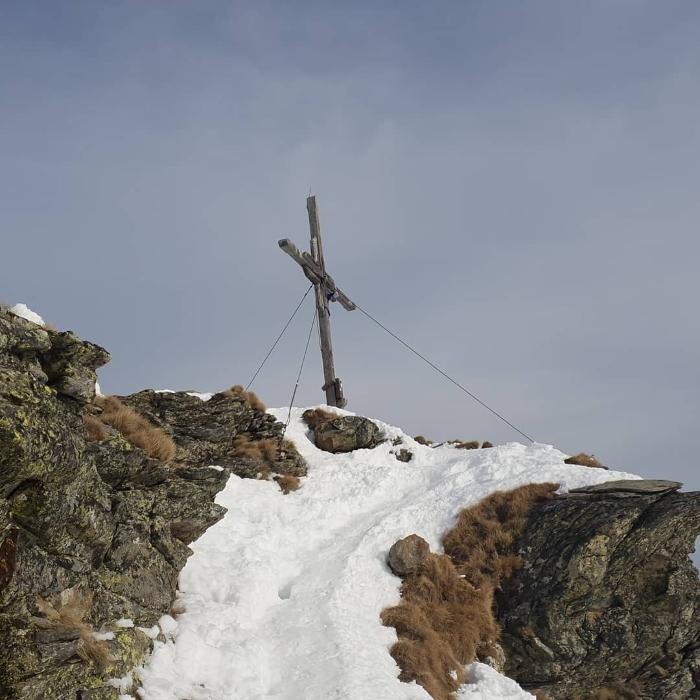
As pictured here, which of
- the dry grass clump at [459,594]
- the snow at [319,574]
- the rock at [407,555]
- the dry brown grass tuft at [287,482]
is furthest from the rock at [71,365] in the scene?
the dry brown grass tuft at [287,482]

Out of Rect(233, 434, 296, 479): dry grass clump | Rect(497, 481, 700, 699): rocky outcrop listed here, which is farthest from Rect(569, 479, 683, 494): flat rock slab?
Rect(233, 434, 296, 479): dry grass clump

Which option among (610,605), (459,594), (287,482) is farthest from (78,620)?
(610,605)

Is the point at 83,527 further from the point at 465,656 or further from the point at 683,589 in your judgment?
the point at 683,589

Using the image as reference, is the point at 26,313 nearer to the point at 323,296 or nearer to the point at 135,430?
the point at 135,430

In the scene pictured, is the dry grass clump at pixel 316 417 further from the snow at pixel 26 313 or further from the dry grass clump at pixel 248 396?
the snow at pixel 26 313

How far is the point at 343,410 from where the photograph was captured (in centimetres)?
2691

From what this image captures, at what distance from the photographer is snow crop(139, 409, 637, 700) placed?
1083 cm

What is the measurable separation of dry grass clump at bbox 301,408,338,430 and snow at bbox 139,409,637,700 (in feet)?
2.90

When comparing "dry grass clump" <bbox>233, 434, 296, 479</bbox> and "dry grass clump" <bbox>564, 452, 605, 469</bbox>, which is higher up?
"dry grass clump" <bbox>564, 452, 605, 469</bbox>

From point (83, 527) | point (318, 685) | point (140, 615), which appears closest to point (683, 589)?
point (318, 685)

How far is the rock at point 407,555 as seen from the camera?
16000mm

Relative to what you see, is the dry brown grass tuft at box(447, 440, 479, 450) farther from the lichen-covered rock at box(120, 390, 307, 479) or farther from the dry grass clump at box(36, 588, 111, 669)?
the dry grass clump at box(36, 588, 111, 669)

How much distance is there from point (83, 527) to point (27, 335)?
3606mm

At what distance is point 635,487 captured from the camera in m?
18.1
